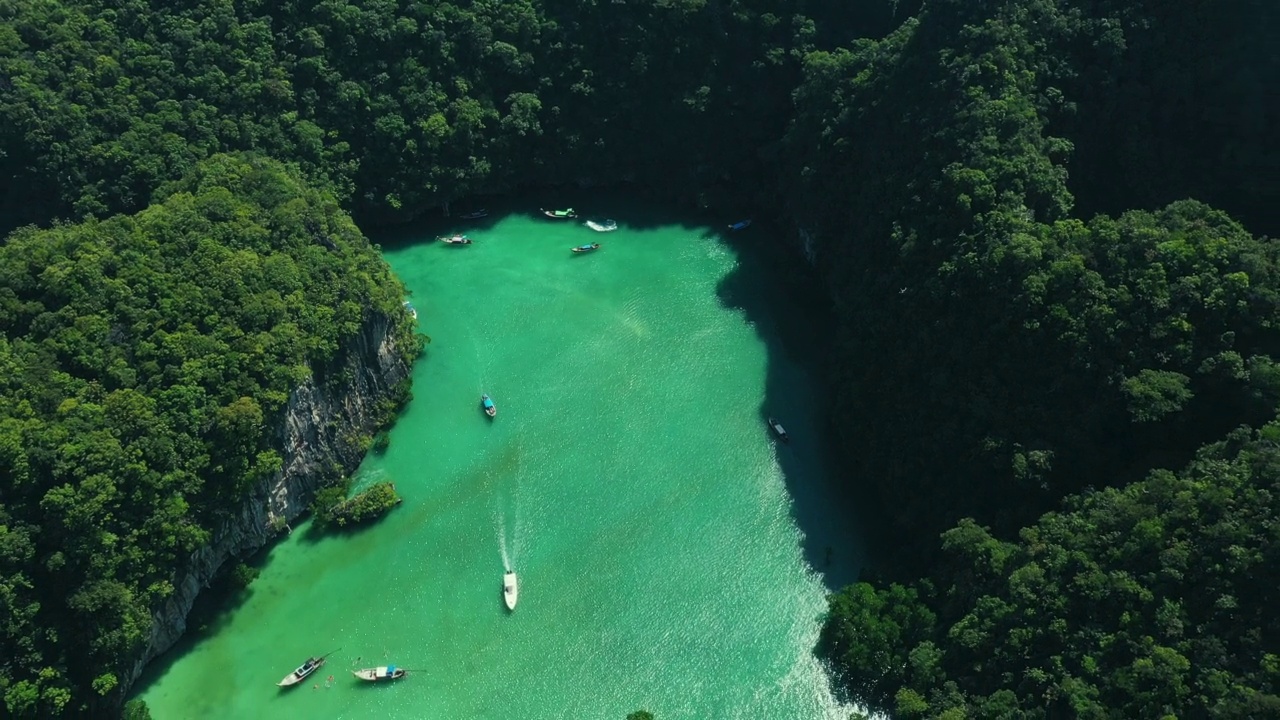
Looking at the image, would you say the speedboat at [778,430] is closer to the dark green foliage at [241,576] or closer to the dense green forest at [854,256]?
the dense green forest at [854,256]

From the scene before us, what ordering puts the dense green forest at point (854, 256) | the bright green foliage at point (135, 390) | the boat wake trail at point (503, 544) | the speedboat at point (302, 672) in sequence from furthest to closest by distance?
the boat wake trail at point (503, 544)
the speedboat at point (302, 672)
the bright green foliage at point (135, 390)
the dense green forest at point (854, 256)

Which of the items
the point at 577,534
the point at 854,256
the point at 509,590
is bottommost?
the point at 509,590

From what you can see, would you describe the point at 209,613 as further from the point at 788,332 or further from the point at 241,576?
the point at 788,332

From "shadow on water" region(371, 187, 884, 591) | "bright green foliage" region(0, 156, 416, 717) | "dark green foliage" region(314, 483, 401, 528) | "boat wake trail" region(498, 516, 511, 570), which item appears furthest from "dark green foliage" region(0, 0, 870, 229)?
"boat wake trail" region(498, 516, 511, 570)

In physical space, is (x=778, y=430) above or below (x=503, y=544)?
above

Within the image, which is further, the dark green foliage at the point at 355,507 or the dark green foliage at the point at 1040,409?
the dark green foliage at the point at 355,507

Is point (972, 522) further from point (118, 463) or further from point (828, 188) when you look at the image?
point (118, 463)

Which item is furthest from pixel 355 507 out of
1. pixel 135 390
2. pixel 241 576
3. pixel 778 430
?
pixel 778 430

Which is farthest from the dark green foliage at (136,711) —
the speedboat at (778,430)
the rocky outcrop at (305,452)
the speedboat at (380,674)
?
the speedboat at (778,430)
